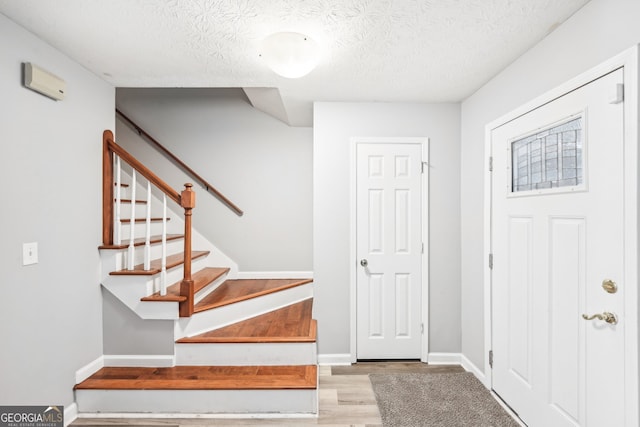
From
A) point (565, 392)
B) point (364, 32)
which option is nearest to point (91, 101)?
point (364, 32)

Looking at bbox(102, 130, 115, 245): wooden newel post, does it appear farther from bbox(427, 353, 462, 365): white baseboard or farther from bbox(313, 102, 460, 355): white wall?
bbox(427, 353, 462, 365): white baseboard

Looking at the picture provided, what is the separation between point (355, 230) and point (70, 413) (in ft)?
7.84

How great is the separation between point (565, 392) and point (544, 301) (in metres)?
0.46

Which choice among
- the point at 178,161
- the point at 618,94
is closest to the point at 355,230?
the point at 618,94

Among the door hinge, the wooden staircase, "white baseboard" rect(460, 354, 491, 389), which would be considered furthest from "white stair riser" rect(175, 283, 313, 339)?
the door hinge

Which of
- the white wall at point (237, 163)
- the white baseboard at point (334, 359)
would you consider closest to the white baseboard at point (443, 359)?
the white baseboard at point (334, 359)

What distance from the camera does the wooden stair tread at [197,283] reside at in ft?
7.73

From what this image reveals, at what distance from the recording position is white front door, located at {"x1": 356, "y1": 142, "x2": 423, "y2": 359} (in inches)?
111

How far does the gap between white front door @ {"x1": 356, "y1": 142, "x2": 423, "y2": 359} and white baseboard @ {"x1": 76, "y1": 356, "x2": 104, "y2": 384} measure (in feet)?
6.65

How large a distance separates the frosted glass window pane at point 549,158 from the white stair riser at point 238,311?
7.46 feet

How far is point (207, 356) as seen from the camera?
7.98ft

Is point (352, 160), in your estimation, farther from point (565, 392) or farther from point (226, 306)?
point (565, 392)

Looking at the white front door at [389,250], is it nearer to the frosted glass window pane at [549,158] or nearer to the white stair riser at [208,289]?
the frosted glass window pane at [549,158]

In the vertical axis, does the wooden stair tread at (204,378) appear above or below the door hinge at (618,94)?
below
